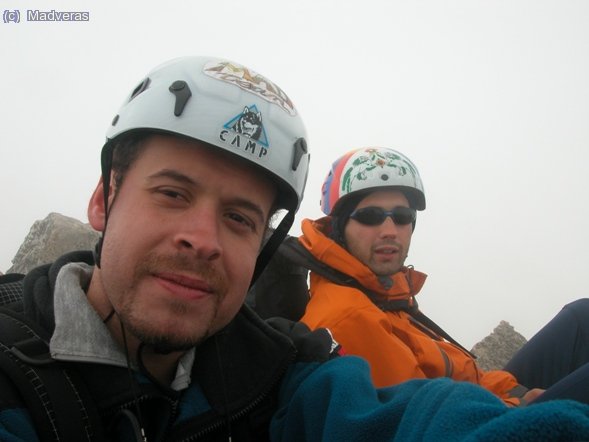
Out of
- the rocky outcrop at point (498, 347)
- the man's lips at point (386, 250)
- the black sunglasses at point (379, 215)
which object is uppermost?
the black sunglasses at point (379, 215)

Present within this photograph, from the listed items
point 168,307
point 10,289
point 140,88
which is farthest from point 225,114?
point 10,289

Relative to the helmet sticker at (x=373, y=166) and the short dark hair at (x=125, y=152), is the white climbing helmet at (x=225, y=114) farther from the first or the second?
the helmet sticker at (x=373, y=166)

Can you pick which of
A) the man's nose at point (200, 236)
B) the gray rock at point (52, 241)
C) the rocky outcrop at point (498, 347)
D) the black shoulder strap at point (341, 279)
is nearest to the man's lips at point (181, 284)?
the man's nose at point (200, 236)

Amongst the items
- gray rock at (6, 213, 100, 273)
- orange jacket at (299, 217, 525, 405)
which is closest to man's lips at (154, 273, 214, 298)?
orange jacket at (299, 217, 525, 405)

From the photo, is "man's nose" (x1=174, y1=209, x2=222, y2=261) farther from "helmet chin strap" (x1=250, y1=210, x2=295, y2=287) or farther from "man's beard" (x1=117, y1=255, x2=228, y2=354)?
"helmet chin strap" (x1=250, y1=210, x2=295, y2=287)

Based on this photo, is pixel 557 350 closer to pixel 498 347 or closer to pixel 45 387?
pixel 45 387

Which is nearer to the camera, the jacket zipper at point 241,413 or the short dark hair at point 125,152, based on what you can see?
the jacket zipper at point 241,413

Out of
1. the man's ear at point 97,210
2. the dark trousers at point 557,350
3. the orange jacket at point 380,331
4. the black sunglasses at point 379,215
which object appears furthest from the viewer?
the black sunglasses at point 379,215
